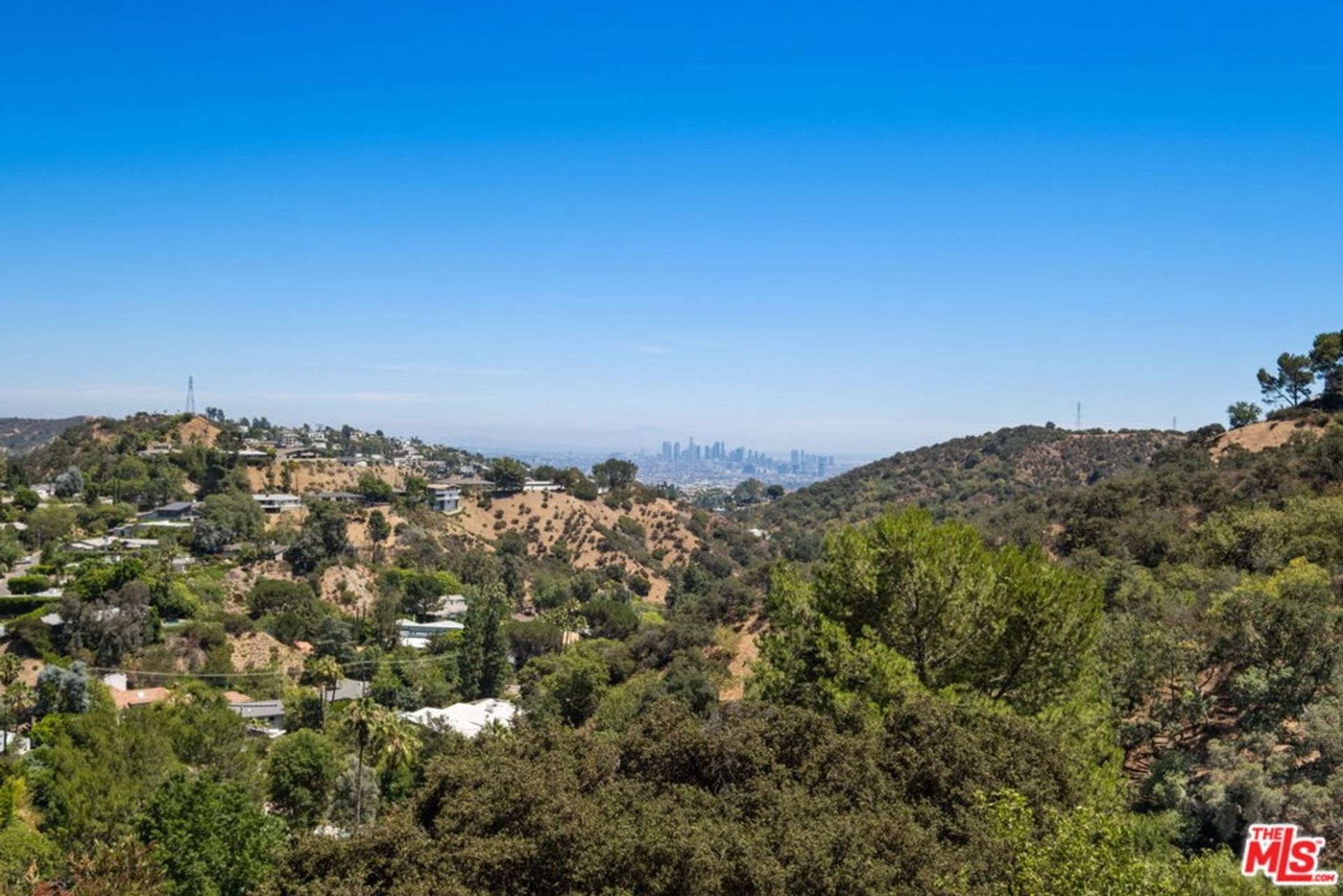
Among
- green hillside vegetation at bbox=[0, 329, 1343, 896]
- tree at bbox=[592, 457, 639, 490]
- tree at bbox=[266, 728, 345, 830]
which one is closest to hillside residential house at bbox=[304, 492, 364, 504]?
green hillside vegetation at bbox=[0, 329, 1343, 896]

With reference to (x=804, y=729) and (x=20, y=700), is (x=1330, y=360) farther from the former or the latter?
(x=20, y=700)

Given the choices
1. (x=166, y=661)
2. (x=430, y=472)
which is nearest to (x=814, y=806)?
(x=166, y=661)

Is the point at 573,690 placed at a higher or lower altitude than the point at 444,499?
lower

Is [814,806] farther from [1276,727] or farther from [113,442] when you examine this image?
[113,442]

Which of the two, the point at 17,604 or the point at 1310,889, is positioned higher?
the point at 1310,889

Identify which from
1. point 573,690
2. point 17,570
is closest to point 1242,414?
point 573,690

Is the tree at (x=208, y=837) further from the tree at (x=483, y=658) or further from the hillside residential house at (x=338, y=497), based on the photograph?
the hillside residential house at (x=338, y=497)
